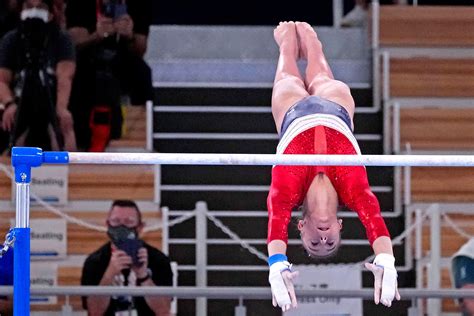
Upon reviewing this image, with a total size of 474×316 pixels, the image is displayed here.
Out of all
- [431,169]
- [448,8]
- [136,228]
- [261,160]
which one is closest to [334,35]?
[448,8]

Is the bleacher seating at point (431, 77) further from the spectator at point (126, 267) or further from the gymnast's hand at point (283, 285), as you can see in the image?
the gymnast's hand at point (283, 285)

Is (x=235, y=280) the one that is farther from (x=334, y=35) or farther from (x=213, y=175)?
(x=334, y=35)

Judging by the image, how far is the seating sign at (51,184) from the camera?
7762 millimetres

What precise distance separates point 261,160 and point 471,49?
432cm

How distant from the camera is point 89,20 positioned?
8375mm

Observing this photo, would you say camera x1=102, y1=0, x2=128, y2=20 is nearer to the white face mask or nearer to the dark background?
the white face mask

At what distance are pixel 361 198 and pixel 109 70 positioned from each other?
10.9 ft

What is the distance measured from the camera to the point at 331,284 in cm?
749

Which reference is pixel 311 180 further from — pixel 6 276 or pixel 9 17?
pixel 9 17

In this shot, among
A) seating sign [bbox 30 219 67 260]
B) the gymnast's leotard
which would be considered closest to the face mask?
seating sign [bbox 30 219 67 260]

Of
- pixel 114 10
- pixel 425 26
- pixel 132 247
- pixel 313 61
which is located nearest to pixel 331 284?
pixel 132 247

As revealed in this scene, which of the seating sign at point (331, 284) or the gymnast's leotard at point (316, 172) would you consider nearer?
the gymnast's leotard at point (316, 172)

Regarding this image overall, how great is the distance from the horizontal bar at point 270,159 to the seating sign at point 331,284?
2.71 m

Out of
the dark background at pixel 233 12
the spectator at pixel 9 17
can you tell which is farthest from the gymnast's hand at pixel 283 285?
the dark background at pixel 233 12
